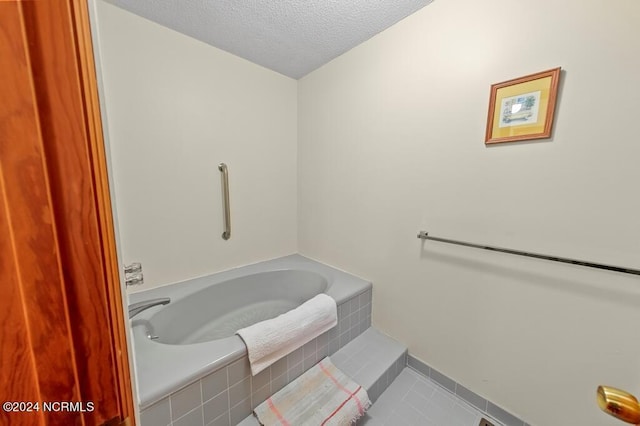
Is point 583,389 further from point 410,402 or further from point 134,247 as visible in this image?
point 134,247

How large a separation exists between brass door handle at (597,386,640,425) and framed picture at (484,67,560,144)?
0.96 m

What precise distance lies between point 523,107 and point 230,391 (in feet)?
6.19

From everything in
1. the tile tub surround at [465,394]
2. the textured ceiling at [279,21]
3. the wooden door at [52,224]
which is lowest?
the tile tub surround at [465,394]

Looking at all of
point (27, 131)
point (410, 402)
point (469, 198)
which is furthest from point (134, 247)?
point (469, 198)

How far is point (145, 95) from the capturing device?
1463mm

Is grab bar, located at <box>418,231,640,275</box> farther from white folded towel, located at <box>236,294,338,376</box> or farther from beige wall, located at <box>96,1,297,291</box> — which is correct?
beige wall, located at <box>96,1,297,291</box>

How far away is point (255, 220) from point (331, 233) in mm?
Result: 727

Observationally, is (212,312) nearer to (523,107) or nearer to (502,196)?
(502,196)

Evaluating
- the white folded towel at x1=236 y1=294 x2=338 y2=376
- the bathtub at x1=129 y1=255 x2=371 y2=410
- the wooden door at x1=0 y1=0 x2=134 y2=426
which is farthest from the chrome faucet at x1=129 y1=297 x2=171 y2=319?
the wooden door at x1=0 y1=0 x2=134 y2=426

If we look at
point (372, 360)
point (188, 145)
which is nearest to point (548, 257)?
point (372, 360)

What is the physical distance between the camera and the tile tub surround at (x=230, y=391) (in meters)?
0.88

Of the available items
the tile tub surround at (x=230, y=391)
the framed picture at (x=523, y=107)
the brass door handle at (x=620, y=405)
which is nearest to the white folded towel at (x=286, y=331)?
the tile tub surround at (x=230, y=391)

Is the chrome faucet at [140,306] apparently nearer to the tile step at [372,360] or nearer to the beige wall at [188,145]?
the beige wall at [188,145]

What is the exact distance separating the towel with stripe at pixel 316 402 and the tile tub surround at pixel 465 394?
1.68 ft
